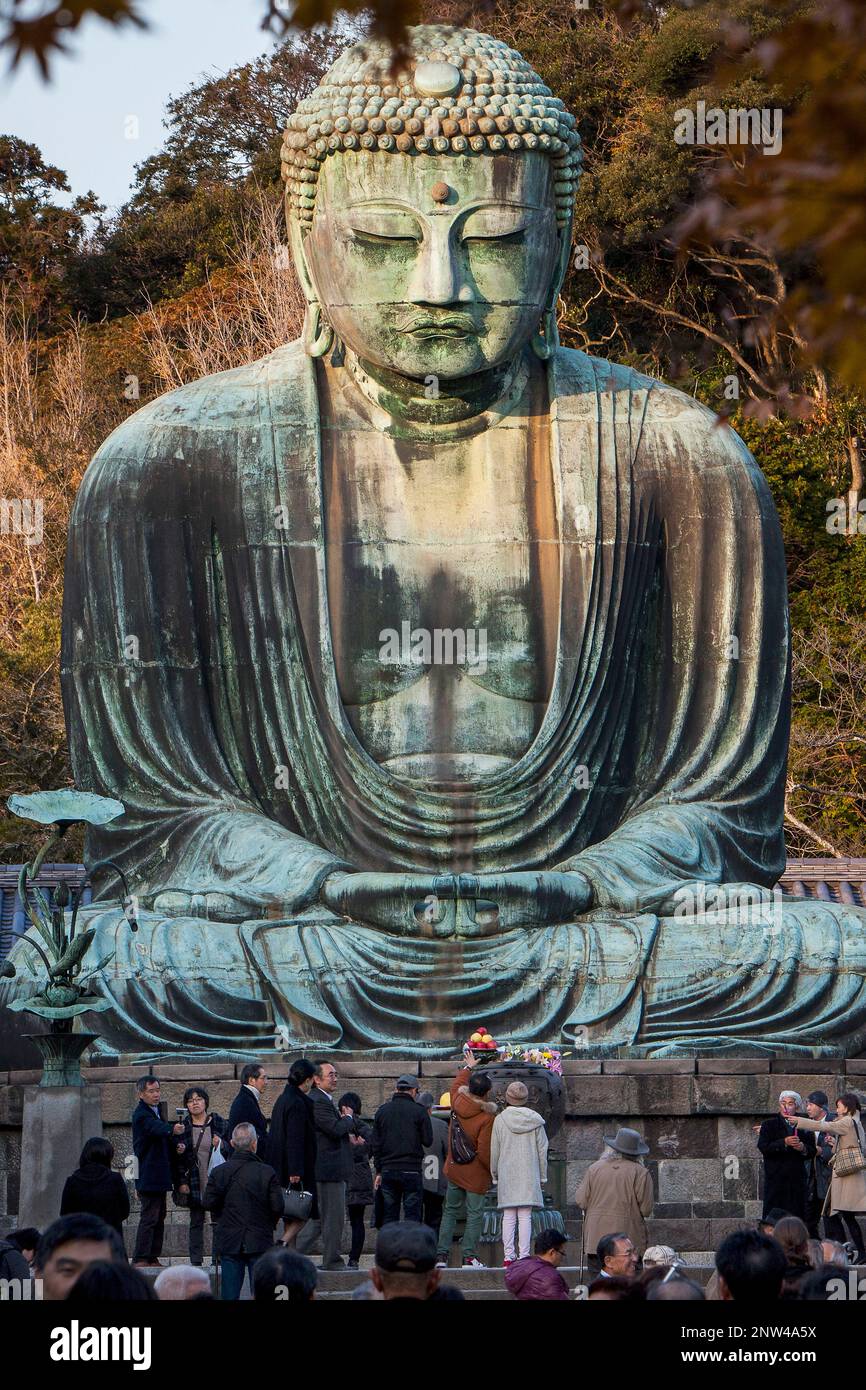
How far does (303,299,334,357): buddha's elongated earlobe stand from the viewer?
16281mm

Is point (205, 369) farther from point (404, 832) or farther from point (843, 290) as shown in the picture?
point (843, 290)

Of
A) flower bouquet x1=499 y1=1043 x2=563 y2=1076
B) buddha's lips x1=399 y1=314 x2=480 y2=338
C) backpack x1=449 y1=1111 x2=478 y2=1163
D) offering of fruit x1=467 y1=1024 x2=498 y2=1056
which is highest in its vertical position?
buddha's lips x1=399 y1=314 x2=480 y2=338

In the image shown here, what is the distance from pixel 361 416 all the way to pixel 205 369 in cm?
1777

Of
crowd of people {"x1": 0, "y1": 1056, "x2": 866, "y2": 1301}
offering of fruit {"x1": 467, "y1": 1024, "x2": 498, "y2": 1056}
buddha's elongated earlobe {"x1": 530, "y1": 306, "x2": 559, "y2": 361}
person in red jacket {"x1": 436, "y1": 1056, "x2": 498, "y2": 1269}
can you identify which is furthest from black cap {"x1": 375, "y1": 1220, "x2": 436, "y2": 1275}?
buddha's elongated earlobe {"x1": 530, "y1": 306, "x2": 559, "y2": 361}

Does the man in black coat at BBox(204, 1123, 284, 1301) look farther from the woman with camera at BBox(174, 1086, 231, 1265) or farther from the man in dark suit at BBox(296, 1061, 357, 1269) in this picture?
the woman with camera at BBox(174, 1086, 231, 1265)

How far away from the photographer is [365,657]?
15.9 meters

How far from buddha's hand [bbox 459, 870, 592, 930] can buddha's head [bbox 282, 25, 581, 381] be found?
280 cm

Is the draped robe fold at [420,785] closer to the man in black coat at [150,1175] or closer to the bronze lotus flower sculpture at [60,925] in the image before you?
the bronze lotus flower sculpture at [60,925]

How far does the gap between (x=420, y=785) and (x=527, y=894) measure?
101 centimetres

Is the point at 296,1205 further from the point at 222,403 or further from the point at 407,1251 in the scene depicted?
the point at 222,403

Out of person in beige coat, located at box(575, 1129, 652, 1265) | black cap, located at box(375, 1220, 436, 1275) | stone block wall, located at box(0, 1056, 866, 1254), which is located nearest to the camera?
black cap, located at box(375, 1220, 436, 1275)

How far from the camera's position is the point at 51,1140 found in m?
11.8

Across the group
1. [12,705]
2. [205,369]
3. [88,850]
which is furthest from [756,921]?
[205,369]

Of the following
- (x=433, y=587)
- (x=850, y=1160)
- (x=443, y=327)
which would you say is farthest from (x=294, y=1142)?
(x=443, y=327)
